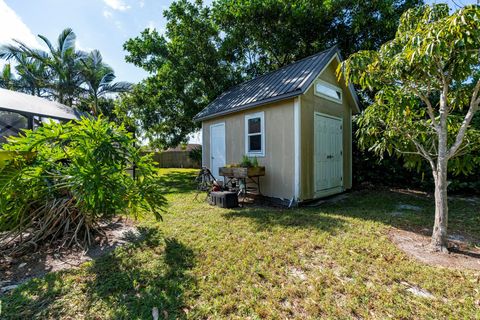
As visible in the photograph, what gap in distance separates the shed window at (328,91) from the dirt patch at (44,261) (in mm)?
5717

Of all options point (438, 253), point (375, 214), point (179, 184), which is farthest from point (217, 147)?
point (438, 253)

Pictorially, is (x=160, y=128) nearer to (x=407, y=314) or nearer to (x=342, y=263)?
(x=342, y=263)

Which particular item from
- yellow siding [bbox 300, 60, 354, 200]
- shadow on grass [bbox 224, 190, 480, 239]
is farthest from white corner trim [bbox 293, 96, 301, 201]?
shadow on grass [bbox 224, 190, 480, 239]

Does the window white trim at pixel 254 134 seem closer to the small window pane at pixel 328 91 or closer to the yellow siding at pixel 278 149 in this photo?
the yellow siding at pixel 278 149

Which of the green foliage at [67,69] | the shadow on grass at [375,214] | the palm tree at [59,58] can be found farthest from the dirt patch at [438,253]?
the palm tree at [59,58]

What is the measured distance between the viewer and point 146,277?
96.7 inches

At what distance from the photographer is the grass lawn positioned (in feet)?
6.37

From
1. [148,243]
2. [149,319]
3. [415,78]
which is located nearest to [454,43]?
[415,78]

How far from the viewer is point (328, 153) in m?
6.70

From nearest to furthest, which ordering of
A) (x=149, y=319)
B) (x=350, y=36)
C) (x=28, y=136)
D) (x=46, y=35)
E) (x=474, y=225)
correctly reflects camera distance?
1. (x=149, y=319)
2. (x=28, y=136)
3. (x=474, y=225)
4. (x=350, y=36)
5. (x=46, y=35)

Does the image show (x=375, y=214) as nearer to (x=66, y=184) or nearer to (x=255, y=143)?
(x=255, y=143)

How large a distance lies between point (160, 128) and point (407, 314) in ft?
41.4

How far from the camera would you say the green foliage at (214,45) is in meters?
Answer: 10.8

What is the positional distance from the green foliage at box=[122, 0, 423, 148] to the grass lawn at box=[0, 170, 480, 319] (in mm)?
9548
